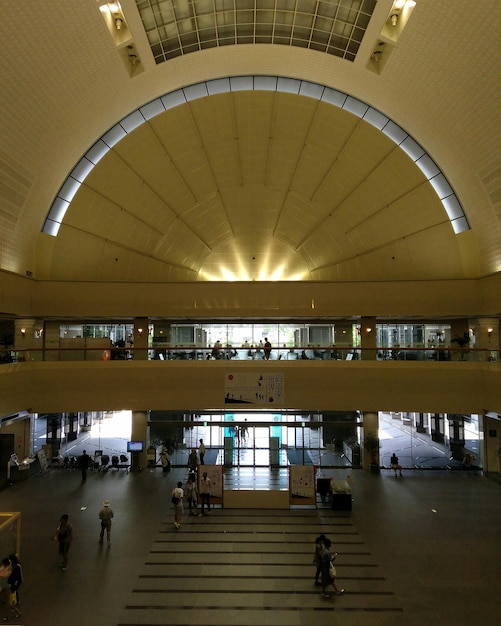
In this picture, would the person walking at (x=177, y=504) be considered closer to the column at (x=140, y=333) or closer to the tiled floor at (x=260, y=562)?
the tiled floor at (x=260, y=562)

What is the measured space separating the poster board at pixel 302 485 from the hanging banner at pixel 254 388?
4208 millimetres

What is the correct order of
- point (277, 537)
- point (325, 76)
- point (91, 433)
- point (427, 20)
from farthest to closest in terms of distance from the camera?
1. point (91, 433)
2. point (325, 76)
3. point (427, 20)
4. point (277, 537)

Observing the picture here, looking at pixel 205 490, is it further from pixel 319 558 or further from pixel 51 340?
pixel 51 340

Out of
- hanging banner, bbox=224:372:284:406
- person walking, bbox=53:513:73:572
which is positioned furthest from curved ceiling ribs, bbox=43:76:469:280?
person walking, bbox=53:513:73:572

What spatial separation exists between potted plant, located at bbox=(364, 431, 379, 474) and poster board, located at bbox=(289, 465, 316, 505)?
5.49 metres

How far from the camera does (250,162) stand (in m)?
20.0

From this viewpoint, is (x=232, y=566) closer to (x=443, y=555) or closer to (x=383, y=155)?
(x=443, y=555)

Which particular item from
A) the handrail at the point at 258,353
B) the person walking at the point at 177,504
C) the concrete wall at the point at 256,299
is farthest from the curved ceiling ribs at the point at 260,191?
the person walking at the point at 177,504

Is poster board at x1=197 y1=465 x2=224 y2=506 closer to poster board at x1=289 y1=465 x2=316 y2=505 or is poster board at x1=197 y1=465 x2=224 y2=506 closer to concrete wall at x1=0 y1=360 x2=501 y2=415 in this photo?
poster board at x1=289 y1=465 x2=316 y2=505

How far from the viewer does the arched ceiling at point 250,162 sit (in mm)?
13570

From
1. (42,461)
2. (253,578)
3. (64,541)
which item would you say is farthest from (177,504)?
(42,461)

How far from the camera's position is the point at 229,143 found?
19422 mm

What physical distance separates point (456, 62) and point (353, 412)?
1445cm

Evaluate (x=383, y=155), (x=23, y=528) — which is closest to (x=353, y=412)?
(x=383, y=155)
